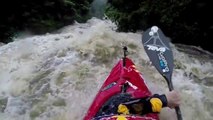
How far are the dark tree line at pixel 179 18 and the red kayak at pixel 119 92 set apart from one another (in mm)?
2047

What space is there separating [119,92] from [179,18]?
266 cm

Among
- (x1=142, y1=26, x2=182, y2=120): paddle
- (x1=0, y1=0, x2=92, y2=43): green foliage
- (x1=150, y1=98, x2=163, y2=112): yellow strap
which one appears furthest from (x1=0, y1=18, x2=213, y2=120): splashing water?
(x1=0, y1=0, x2=92, y2=43): green foliage

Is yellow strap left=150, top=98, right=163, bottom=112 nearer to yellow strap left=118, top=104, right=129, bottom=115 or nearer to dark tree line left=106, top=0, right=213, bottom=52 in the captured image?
yellow strap left=118, top=104, right=129, bottom=115

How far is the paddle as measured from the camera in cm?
396

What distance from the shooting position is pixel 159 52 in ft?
13.7

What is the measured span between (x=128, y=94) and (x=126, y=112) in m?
0.31

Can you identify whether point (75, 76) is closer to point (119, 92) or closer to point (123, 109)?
point (119, 92)

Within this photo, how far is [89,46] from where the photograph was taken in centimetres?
Answer: 547

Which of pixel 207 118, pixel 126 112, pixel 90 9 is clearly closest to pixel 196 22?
pixel 207 118

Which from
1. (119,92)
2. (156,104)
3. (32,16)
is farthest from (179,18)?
(32,16)

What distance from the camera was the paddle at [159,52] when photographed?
3.96 m

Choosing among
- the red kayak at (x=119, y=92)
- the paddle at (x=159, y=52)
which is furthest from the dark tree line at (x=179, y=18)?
the red kayak at (x=119, y=92)

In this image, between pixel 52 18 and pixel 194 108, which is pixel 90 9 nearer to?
pixel 52 18

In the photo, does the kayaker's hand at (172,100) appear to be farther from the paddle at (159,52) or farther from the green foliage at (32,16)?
the green foliage at (32,16)
